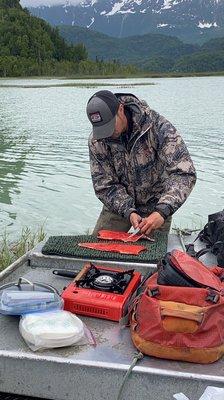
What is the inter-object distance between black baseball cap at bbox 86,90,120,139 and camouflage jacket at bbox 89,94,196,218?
13.4 inches

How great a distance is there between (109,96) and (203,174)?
7.18 m

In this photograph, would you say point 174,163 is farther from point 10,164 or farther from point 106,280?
point 10,164

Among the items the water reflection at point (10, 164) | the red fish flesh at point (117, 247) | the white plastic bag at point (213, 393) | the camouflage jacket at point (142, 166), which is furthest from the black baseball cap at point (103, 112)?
the water reflection at point (10, 164)

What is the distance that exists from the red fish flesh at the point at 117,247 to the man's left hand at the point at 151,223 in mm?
236

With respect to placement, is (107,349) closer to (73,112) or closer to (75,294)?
(75,294)

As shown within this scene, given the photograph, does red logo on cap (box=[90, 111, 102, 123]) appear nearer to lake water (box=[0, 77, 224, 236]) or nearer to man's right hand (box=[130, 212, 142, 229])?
man's right hand (box=[130, 212, 142, 229])

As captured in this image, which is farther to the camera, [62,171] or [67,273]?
[62,171]

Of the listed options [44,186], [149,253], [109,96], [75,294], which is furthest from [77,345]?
[44,186]

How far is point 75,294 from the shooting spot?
3.30 m

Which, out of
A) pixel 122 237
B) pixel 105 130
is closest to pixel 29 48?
pixel 105 130

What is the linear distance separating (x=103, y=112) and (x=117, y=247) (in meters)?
0.99

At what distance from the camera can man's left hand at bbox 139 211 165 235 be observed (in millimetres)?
4328

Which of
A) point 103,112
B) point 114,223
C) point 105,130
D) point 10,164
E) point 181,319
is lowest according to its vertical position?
point 10,164

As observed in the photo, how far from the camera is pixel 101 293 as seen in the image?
10.9 ft
